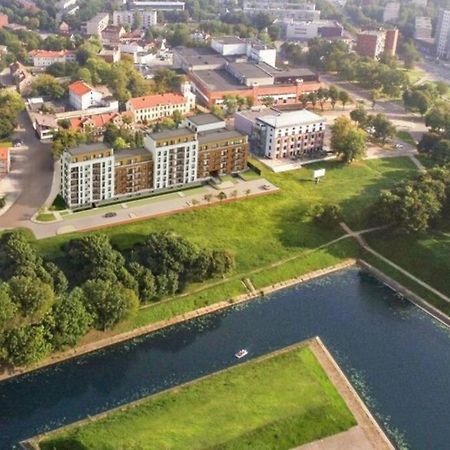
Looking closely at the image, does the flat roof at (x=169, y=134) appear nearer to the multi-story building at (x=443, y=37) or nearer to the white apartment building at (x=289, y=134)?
the white apartment building at (x=289, y=134)

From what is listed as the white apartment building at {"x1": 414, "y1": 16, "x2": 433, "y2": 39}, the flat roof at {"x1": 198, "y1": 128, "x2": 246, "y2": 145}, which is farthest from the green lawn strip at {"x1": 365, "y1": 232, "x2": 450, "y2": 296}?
the white apartment building at {"x1": 414, "y1": 16, "x2": 433, "y2": 39}

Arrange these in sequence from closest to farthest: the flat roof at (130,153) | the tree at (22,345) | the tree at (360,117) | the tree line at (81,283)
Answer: the tree at (22,345)
the tree line at (81,283)
the flat roof at (130,153)
the tree at (360,117)

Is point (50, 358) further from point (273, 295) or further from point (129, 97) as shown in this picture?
point (129, 97)

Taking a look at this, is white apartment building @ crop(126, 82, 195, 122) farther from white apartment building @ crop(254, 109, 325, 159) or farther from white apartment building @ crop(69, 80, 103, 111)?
white apartment building @ crop(254, 109, 325, 159)

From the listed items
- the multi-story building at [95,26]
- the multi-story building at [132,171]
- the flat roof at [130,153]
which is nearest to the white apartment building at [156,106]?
the flat roof at [130,153]

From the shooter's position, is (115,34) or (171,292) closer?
(171,292)

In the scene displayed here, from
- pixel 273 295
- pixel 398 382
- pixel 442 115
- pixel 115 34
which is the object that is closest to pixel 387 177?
pixel 442 115
